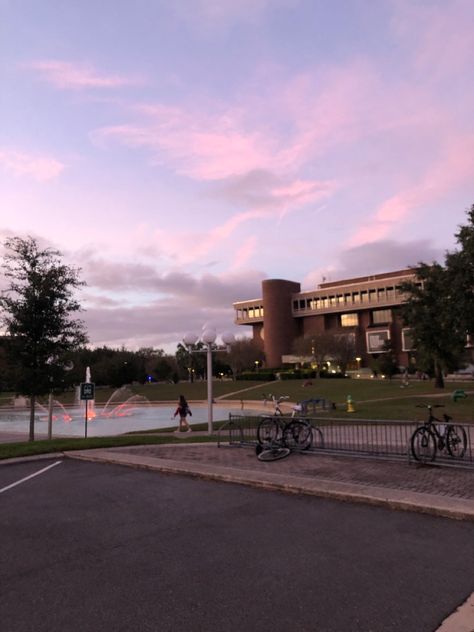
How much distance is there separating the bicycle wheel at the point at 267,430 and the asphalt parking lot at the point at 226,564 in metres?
4.84

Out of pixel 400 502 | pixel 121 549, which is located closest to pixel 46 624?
pixel 121 549

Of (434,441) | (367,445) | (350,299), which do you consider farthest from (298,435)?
(350,299)

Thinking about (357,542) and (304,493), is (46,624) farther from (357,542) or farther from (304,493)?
(304,493)

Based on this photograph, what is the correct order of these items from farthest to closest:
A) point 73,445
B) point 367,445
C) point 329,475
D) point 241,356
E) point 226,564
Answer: point 241,356 → point 73,445 → point 367,445 → point 329,475 → point 226,564

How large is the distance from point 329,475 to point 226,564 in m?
4.79

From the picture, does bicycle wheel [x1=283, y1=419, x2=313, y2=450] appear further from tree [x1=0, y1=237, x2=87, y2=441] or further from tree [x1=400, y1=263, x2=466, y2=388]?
tree [x1=400, y1=263, x2=466, y2=388]

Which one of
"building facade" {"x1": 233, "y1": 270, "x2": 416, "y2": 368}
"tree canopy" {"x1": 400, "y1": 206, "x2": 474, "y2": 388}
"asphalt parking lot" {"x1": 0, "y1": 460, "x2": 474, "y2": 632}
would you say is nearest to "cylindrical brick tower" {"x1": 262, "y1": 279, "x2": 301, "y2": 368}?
"building facade" {"x1": 233, "y1": 270, "x2": 416, "y2": 368}

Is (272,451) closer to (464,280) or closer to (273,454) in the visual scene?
(273,454)

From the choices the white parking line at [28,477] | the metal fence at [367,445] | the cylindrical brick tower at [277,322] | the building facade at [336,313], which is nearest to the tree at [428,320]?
the metal fence at [367,445]

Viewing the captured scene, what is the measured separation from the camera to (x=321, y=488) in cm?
849

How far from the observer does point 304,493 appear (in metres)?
8.55

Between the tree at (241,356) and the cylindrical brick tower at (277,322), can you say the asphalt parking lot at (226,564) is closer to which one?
the tree at (241,356)

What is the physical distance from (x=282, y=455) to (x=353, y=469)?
2.16m

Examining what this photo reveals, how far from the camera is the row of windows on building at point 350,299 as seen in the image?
113250 millimetres
